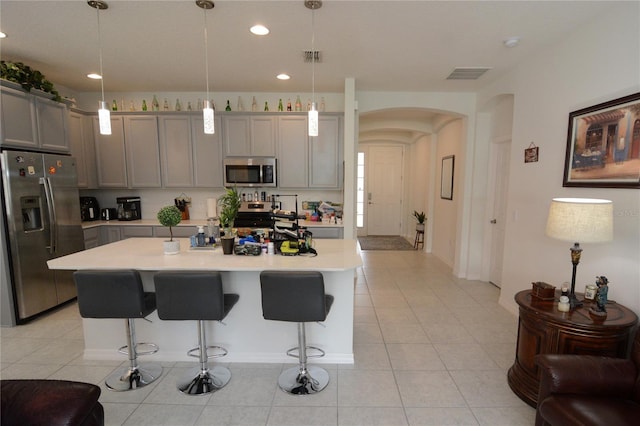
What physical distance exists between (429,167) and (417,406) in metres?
5.45

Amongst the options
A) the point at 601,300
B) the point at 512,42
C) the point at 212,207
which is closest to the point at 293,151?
the point at 212,207

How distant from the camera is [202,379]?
2.32m

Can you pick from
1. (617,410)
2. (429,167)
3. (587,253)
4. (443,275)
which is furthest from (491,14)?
(429,167)

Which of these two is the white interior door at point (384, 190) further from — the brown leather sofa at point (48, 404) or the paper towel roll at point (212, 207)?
the brown leather sofa at point (48, 404)

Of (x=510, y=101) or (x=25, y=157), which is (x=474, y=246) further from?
(x=25, y=157)

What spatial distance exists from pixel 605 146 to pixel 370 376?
2.62 metres

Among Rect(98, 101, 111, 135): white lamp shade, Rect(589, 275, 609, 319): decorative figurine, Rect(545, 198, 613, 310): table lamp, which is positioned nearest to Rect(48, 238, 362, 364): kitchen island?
Rect(98, 101, 111, 135): white lamp shade

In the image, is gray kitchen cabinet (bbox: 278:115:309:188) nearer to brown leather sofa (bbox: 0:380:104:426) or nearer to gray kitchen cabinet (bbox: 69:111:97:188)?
gray kitchen cabinet (bbox: 69:111:97:188)

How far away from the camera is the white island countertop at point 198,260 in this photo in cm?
224

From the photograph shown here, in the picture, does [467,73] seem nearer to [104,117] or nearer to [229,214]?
[229,214]

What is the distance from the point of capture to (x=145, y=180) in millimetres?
4688

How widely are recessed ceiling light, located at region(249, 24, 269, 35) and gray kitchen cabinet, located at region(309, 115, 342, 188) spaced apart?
183cm

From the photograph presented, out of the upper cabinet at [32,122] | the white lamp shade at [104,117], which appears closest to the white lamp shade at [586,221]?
the white lamp shade at [104,117]

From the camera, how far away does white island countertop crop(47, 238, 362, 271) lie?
2236mm
